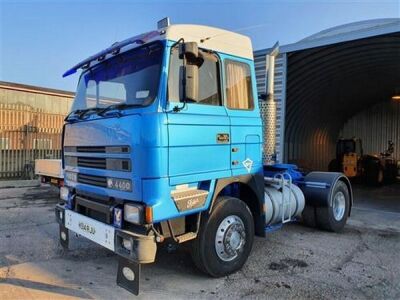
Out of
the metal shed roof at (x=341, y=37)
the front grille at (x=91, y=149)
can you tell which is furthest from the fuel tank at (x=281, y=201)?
the metal shed roof at (x=341, y=37)

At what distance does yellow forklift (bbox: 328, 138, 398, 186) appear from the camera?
1415 cm

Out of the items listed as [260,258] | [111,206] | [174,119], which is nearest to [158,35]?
[174,119]

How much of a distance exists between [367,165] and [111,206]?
42.8 ft

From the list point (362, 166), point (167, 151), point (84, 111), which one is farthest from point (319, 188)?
point (362, 166)

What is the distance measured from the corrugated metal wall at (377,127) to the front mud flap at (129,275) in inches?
670

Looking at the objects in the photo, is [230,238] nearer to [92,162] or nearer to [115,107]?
[92,162]

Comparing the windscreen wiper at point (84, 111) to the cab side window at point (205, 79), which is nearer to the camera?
the cab side window at point (205, 79)

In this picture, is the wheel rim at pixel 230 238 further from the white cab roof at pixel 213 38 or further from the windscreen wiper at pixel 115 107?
the white cab roof at pixel 213 38

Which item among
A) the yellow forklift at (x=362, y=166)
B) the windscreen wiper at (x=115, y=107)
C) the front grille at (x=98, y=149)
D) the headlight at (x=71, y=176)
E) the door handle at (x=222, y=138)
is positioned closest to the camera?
the front grille at (x=98, y=149)

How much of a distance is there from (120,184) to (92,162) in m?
0.61

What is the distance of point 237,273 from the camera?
4410mm

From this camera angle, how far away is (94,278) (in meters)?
4.25

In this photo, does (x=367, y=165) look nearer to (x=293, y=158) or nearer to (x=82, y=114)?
(x=293, y=158)

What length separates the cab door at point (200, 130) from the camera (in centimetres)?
363
